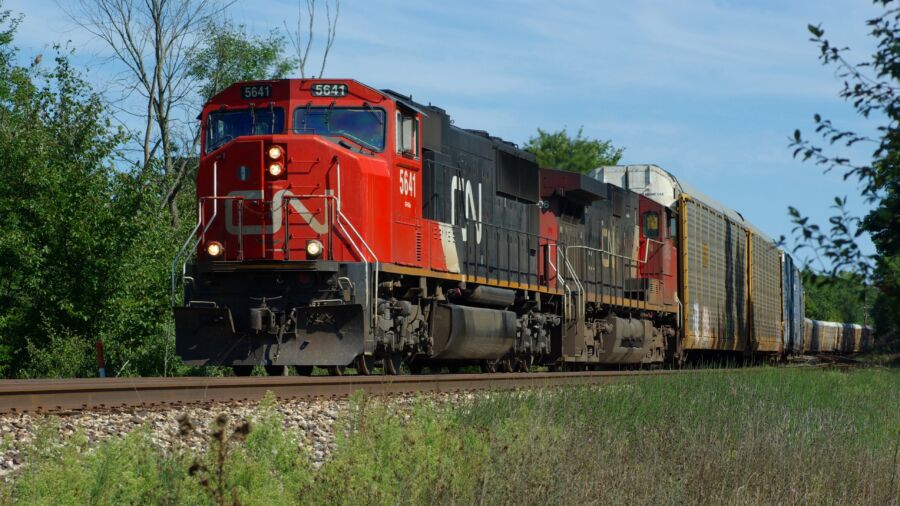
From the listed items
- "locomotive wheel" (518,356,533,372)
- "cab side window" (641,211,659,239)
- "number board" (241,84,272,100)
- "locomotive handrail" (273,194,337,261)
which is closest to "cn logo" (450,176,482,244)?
"locomotive handrail" (273,194,337,261)

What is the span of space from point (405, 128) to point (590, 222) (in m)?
7.51

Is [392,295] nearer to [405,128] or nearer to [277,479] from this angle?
[405,128]

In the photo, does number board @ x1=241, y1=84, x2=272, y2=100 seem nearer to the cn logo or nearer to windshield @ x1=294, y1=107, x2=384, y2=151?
windshield @ x1=294, y1=107, x2=384, y2=151

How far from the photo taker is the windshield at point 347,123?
488 inches

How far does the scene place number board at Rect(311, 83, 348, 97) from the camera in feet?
40.7

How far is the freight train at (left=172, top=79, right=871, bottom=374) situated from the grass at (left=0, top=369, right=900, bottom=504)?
2924 millimetres

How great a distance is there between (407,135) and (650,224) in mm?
10081

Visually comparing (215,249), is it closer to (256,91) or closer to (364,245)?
(364,245)

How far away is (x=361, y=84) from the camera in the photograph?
12.4 metres

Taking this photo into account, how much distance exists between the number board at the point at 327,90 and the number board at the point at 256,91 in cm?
53

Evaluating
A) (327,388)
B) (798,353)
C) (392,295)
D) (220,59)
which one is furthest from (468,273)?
(798,353)

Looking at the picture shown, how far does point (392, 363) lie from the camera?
13.0 m

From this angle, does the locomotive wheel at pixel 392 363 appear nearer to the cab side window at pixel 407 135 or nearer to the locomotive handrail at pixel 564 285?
the cab side window at pixel 407 135

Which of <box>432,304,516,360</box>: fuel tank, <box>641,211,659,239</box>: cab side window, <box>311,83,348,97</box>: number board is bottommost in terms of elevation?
<box>432,304,516,360</box>: fuel tank
